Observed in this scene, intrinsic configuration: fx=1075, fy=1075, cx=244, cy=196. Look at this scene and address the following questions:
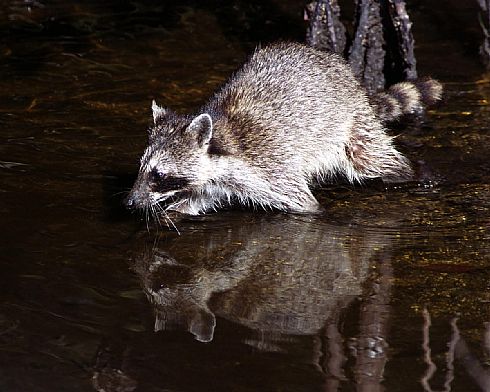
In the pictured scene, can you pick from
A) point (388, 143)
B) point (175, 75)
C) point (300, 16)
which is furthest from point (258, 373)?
point (300, 16)

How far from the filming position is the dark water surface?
4277 mm

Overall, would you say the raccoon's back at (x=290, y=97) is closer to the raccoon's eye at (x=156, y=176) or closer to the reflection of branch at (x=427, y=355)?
the raccoon's eye at (x=156, y=176)

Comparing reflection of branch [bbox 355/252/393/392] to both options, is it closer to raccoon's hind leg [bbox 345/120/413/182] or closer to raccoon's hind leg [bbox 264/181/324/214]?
raccoon's hind leg [bbox 264/181/324/214]

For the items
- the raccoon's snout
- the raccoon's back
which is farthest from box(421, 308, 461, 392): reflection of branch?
the raccoon's back

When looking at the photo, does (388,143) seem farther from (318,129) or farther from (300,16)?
(300,16)

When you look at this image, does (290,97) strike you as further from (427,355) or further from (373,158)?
(427,355)

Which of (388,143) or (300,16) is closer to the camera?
(388,143)

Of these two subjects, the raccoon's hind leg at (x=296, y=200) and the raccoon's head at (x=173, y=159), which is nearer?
the raccoon's head at (x=173, y=159)

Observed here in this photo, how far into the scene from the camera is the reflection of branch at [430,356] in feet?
13.5

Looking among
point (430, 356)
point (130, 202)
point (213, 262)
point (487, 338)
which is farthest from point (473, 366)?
point (130, 202)

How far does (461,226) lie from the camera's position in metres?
5.80

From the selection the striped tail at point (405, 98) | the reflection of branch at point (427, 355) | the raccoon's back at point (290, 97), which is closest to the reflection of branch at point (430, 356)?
the reflection of branch at point (427, 355)

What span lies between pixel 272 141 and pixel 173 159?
686 mm

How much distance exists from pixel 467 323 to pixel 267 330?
34.0 inches
